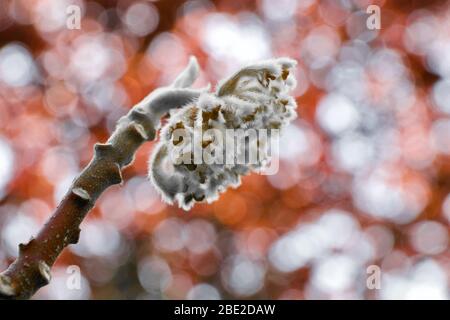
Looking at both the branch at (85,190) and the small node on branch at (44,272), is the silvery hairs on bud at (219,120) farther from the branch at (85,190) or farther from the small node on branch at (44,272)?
the small node on branch at (44,272)

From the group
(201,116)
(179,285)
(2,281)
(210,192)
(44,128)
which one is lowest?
(2,281)

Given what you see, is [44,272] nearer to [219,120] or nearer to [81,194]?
[81,194]

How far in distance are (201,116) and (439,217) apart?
6678 millimetres

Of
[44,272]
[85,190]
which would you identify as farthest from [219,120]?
[44,272]

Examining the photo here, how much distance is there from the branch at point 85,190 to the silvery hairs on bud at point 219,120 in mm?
45

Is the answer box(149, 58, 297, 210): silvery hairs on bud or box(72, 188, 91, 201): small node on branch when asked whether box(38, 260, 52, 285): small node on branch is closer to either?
box(72, 188, 91, 201): small node on branch

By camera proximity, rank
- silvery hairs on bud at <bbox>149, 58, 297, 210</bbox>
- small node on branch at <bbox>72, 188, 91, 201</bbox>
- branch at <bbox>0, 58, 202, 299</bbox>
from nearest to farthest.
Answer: branch at <bbox>0, 58, 202, 299</bbox>, small node on branch at <bbox>72, 188, 91, 201</bbox>, silvery hairs on bud at <bbox>149, 58, 297, 210</bbox>

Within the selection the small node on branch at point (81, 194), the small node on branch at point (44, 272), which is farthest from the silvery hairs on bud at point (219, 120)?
the small node on branch at point (44, 272)

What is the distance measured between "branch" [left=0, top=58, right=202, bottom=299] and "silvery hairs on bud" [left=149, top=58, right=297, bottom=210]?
4 centimetres

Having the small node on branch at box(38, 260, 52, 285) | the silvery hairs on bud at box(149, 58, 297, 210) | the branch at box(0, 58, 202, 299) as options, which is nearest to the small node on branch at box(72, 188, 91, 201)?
the branch at box(0, 58, 202, 299)

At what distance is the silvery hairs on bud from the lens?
1.33 meters

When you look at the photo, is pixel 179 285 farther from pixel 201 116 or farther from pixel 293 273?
pixel 201 116
